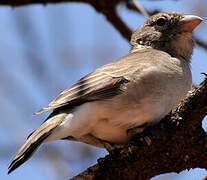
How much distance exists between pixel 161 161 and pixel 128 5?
8.87 ft

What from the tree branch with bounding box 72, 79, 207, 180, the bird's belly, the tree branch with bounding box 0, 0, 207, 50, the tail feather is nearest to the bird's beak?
the tree branch with bounding box 0, 0, 207, 50

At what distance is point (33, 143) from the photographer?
3.36 meters

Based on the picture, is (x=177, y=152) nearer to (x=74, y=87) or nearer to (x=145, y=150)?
(x=145, y=150)

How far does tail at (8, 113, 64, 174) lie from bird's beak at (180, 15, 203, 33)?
6.26 feet

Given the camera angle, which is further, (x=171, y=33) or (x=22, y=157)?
(x=171, y=33)

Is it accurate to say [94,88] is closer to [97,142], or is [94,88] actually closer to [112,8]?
[97,142]

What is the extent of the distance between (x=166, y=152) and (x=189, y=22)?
6.03ft

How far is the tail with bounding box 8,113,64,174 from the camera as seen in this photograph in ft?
10.8

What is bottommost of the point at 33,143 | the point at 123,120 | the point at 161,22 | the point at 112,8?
the point at 123,120

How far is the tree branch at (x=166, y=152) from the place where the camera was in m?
3.42

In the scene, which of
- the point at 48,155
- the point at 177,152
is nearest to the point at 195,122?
the point at 177,152

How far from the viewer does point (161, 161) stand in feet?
11.4

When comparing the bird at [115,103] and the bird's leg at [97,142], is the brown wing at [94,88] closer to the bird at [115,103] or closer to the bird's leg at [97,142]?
the bird at [115,103]

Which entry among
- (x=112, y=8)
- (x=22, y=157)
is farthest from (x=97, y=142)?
(x=112, y=8)
